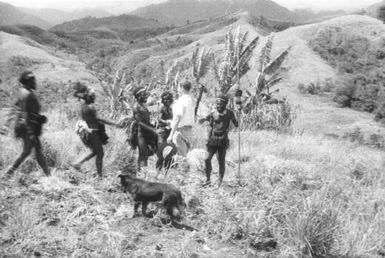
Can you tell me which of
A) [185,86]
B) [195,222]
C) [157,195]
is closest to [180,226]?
[195,222]

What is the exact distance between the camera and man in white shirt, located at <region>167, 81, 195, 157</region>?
5559 millimetres

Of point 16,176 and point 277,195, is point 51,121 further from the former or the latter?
point 277,195

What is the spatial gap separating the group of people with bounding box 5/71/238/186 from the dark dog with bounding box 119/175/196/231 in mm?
1272

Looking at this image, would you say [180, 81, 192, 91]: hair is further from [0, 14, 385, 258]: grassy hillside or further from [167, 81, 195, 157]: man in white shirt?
[0, 14, 385, 258]: grassy hillside

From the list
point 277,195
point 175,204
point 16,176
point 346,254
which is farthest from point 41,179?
point 346,254

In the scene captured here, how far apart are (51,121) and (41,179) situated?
498 cm

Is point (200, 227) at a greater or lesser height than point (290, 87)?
greater

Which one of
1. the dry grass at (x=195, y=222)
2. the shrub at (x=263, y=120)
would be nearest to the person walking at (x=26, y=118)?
the dry grass at (x=195, y=222)

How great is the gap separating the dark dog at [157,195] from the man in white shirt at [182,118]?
4.69ft

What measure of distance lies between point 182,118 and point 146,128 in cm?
51

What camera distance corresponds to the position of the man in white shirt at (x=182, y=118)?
5559mm

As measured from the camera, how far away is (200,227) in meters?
4.27

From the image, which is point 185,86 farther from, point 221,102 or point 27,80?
point 27,80

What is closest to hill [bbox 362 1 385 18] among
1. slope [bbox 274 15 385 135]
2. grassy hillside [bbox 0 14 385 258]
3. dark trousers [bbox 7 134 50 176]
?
slope [bbox 274 15 385 135]
